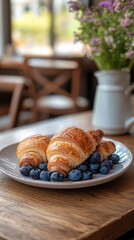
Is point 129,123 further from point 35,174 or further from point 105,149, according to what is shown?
point 35,174

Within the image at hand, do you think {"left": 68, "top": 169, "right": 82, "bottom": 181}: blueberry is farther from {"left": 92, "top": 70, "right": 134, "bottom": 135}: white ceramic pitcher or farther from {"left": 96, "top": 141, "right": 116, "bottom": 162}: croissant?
{"left": 92, "top": 70, "right": 134, "bottom": 135}: white ceramic pitcher

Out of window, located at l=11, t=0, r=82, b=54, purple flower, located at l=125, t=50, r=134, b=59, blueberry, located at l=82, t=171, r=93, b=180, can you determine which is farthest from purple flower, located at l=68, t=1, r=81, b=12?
window, located at l=11, t=0, r=82, b=54

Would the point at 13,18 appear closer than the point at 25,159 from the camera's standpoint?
No

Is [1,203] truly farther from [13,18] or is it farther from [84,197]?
[13,18]

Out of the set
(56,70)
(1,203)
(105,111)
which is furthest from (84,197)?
(56,70)

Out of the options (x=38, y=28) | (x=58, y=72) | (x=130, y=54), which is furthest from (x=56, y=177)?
(x=38, y=28)

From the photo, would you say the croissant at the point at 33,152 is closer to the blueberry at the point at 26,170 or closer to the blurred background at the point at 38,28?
the blueberry at the point at 26,170

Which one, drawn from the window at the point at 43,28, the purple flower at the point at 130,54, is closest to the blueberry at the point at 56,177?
the purple flower at the point at 130,54

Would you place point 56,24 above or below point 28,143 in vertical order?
below
